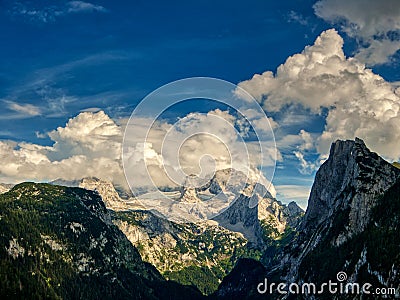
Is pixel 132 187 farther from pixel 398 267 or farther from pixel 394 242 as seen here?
pixel 394 242

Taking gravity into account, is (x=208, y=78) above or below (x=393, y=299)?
above

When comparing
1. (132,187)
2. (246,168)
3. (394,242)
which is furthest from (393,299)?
(132,187)

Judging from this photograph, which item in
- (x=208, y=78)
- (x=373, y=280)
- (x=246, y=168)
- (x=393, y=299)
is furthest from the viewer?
(x=373, y=280)

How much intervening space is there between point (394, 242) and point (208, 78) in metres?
149

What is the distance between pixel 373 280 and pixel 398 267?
19324 mm

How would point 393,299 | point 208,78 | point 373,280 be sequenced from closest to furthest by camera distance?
point 208,78 < point 393,299 < point 373,280

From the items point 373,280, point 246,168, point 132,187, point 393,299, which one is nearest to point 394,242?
point 373,280

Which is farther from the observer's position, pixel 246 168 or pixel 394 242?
pixel 394 242

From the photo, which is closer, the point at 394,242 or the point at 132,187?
the point at 132,187

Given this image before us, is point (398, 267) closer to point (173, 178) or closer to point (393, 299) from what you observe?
point (393, 299)

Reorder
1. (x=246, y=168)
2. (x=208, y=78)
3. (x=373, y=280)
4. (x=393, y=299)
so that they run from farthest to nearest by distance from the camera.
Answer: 1. (x=373, y=280)
2. (x=393, y=299)
3. (x=246, y=168)
4. (x=208, y=78)

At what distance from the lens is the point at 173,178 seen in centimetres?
10212

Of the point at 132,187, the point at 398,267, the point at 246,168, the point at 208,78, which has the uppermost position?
the point at 208,78

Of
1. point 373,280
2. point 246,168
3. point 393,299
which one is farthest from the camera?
point 373,280
